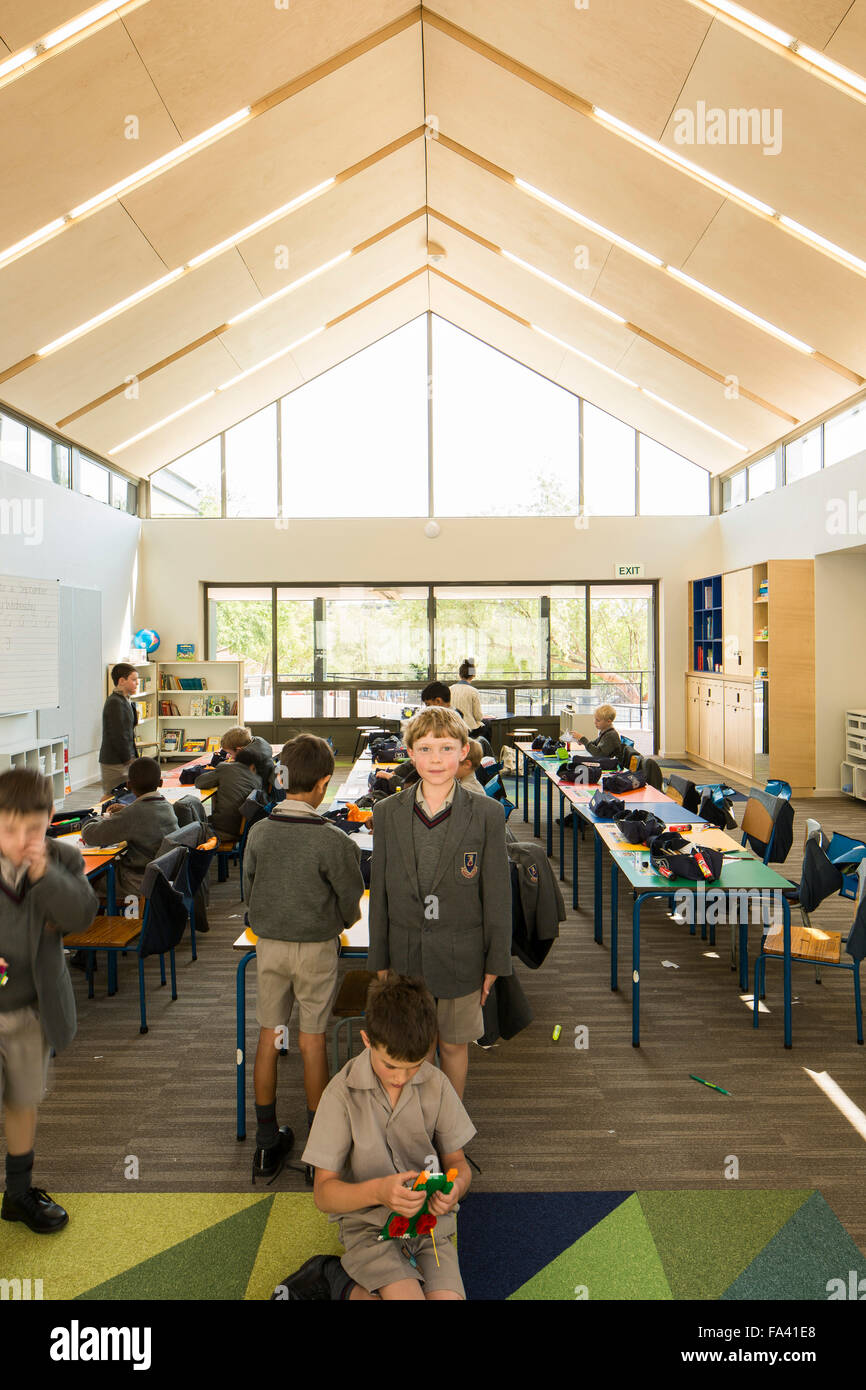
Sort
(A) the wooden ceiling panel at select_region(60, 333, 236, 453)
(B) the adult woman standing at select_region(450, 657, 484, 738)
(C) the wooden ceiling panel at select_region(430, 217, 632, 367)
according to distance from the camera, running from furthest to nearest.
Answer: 1. (C) the wooden ceiling panel at select_region(430, 217, 632, 367)
2. (A) the wooden ceiling panel at select_region(60, 333, 236, 453)
3. (B) the adult woman standing at select_region(450, 657, 484, 738)

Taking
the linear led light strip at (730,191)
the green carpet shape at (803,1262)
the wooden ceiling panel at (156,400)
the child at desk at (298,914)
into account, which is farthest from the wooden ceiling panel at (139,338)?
the green carpet shape at (803,1262)

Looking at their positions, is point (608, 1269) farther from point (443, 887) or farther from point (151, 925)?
point (151, 925)

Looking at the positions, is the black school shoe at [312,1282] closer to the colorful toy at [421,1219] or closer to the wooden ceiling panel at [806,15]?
the colorful toy at [421,1219]

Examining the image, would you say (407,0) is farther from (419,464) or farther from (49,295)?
(419,464)

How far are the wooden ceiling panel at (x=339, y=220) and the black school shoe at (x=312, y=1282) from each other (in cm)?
845

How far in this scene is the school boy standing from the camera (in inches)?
280

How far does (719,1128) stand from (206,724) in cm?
1075

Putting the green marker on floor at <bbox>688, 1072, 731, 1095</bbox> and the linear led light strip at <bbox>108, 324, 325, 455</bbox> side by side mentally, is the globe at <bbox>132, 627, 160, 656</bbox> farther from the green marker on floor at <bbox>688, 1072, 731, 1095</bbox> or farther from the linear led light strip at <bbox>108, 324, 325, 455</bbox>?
the green marker on floor at <bbox>688, 1072, 731, 1095</bbox>

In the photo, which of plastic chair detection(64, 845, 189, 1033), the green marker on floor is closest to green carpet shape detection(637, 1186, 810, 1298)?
the green marker on floor

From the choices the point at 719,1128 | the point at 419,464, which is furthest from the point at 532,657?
the point at 719,1128

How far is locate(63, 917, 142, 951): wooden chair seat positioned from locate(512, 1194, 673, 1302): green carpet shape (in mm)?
2453

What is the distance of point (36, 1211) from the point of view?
2621 millimetres

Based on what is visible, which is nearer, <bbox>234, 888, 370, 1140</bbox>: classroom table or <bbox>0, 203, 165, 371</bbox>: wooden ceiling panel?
<bbox>234, 888, 370, 1140</bbox>: classroom table

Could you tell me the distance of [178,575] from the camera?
1305 cm
